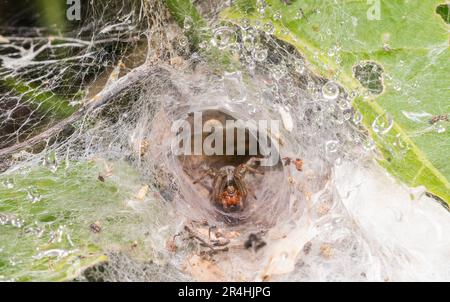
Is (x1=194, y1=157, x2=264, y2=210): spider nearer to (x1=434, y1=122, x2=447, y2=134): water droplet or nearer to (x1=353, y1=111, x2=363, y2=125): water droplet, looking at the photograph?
(x1=353, y1=111, x2=363, y2=125): water droplet

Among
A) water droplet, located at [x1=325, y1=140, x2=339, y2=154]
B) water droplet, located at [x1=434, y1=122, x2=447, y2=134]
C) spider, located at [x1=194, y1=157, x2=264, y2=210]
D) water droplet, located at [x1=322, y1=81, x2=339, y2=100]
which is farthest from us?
spider, located at [x1=194, y1=157, x2=264, y2=210]

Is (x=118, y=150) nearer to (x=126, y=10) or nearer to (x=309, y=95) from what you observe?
(x=126, y=10)

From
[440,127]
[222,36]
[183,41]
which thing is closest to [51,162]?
[183,41]

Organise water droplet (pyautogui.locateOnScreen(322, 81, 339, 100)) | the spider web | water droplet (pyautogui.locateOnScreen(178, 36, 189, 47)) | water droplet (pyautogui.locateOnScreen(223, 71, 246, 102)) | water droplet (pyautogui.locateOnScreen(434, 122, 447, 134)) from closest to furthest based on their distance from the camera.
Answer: water droplet (pyautogui.locateOnScreen(434, 122, 447, 134)), the spider web, water droplet (pyautogui.locateOnScreen(322, 81, 339, 100)), water droplet (pyautogui.locateOnScreen(178, 36, 189, 47)), water droplet (pyautogui.locateOnScreen(223, 71, 246, 102))

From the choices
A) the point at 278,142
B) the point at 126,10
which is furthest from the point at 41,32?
the point at 278,142

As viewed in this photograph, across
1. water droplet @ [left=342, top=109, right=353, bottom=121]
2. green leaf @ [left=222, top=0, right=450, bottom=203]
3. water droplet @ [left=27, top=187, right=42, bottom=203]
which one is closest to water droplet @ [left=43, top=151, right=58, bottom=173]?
water droplet @ [left=27, top=187, right=42, bottom=203]

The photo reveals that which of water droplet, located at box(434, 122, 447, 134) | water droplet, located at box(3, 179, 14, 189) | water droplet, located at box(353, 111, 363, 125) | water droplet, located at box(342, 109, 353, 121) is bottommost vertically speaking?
water droplet, located at box(3, 179, 14, 189)

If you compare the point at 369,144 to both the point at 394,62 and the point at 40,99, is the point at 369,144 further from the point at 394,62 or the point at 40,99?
the point at 40,99
